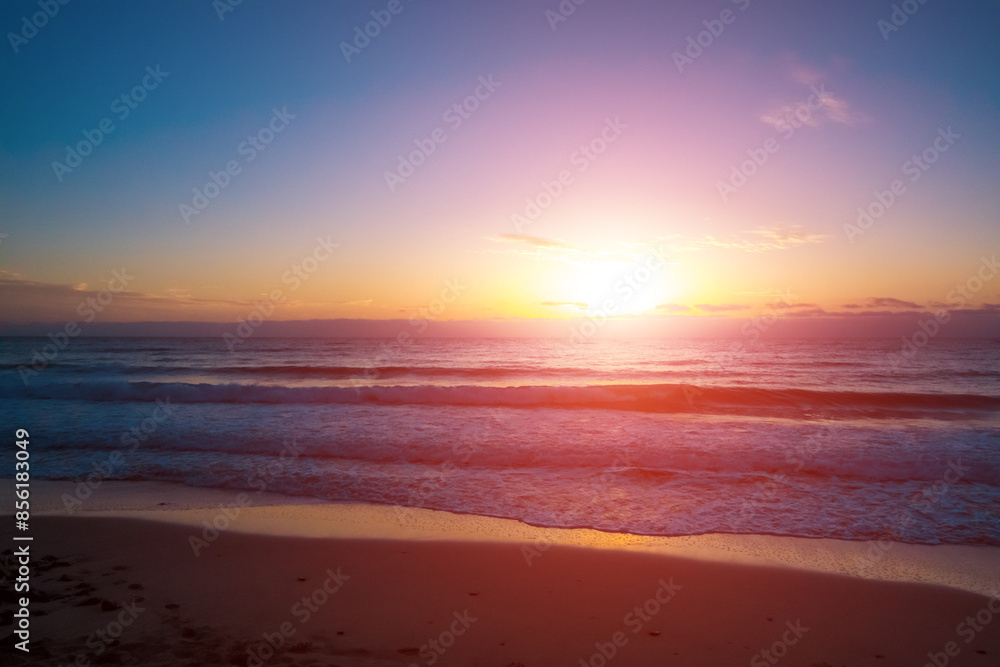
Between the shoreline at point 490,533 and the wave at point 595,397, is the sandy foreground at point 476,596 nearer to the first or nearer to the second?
the shoreline at point 490,533

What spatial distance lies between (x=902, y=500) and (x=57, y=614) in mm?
11990

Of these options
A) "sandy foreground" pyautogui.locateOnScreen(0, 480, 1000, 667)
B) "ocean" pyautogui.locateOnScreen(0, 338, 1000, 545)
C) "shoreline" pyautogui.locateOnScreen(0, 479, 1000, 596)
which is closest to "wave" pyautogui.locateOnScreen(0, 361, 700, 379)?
"ocean" pyautogui.locateOnScreen(0, 338, 1000, 545)

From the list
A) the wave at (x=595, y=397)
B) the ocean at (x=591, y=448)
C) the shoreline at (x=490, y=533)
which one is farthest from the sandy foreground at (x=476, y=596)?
the wave at (x=595, y=397)

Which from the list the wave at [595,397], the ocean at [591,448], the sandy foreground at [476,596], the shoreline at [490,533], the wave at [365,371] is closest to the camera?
the sandy foreground at [476,596]

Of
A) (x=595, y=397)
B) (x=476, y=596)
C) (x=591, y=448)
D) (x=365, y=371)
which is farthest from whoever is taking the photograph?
(x=365, y=371)

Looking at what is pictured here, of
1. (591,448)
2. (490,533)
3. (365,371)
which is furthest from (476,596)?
(365,371)

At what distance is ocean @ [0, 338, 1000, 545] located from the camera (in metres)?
8.55

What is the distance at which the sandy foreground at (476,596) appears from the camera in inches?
177

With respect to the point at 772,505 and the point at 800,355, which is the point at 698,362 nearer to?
the point at 800,355

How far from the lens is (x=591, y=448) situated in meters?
12.7

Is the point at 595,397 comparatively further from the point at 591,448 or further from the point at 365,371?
the point at 365,371

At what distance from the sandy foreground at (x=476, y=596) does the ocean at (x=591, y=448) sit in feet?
3.62

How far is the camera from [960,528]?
7.66 m

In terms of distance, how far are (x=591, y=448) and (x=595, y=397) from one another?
352 inches
